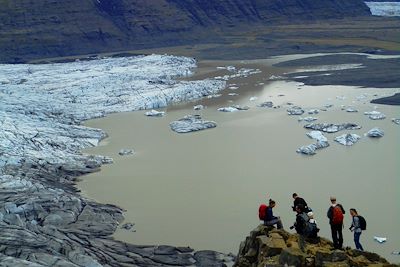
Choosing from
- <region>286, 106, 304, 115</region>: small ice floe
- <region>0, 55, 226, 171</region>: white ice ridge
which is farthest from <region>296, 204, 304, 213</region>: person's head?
<region>286, 106, 304, 115</region>: small ice floe

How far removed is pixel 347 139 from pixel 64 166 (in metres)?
11.7

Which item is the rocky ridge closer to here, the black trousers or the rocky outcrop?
the rocky outcrop

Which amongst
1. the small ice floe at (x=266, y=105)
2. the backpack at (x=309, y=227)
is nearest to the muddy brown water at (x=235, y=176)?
the small ice floe at (x=266, y=105)

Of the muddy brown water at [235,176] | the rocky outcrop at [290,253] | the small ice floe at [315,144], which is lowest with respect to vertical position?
the muddy brown water at [235,176]

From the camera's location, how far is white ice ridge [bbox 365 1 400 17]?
345 feet

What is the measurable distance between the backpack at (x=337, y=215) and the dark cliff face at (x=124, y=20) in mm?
57476

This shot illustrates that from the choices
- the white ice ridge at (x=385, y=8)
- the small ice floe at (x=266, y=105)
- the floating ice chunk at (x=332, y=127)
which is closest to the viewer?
the floating ice chunk at (x=332, y=127)

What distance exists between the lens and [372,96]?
113 ft

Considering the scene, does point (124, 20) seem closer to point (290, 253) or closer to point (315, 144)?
point (315, 144)

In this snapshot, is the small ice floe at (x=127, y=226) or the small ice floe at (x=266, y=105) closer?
the small ice floe at (x=127, y=226)

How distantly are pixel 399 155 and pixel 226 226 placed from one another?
9360 millimetres

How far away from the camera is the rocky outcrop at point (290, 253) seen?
29.9 feet

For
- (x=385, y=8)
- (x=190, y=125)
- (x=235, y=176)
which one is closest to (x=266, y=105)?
(x=190, y=125)

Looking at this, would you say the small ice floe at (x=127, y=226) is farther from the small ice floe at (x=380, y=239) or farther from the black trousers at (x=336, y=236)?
the black trousers at (x=336, y=236)
